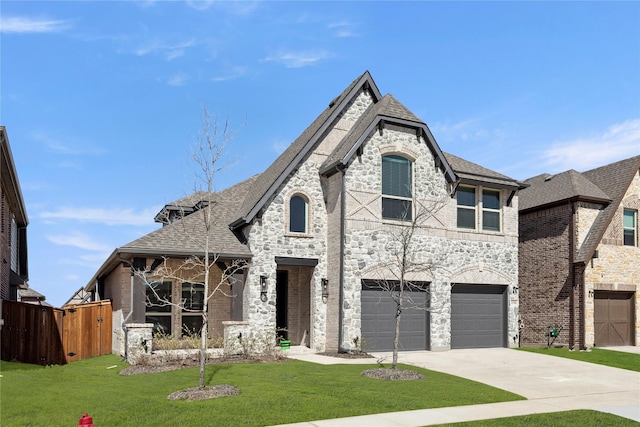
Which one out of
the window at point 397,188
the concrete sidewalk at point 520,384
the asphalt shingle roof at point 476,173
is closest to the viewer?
the concrete sidewalk at point 520,384

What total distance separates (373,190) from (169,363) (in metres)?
9.32

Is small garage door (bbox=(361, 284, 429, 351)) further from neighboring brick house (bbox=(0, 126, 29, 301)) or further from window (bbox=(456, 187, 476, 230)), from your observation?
neighboring brick house (bbox=(0, 126, 29, 301))

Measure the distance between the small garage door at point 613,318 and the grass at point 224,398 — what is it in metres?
11.6

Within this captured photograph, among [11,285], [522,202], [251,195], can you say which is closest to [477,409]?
[251,195]

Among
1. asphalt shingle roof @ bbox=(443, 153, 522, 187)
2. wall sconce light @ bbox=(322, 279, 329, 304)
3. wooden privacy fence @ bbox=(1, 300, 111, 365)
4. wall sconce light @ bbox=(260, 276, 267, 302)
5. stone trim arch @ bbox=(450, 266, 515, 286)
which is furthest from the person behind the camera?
asphalt shingle roof @ bbox=(443, 153, 522, 187)

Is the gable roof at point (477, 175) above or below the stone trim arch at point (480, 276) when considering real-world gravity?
above

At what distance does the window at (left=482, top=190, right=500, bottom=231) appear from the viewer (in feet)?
78.3

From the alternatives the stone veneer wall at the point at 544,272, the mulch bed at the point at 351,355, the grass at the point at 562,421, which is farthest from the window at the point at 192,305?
the stone veneer wall at the point at 544,272

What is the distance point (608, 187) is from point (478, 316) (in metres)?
8.26

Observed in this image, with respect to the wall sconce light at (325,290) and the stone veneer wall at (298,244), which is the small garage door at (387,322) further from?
the wall sconce light at (325,290)

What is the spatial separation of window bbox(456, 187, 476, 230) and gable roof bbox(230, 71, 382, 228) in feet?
17.1

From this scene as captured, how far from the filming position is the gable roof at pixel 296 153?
2102cm

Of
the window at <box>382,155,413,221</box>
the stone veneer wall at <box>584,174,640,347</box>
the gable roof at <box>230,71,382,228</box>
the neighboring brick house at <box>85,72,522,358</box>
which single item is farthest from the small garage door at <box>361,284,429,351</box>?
the stone veneer wall at <box>584,174,640,347</box>

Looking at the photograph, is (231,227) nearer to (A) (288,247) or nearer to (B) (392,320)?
(A) (288,247)
